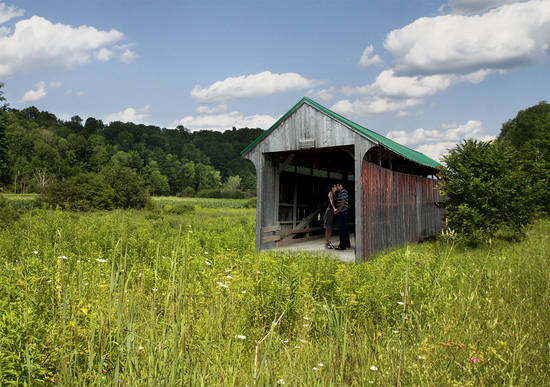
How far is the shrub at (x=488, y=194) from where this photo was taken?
1109cm

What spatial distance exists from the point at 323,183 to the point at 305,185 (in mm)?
1528

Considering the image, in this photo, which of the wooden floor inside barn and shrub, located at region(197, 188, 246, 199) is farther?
shrub, located at region(197, 188, 246, 199)

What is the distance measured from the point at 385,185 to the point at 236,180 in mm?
98179

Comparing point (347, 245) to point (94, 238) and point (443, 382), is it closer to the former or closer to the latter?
point (94, 238)

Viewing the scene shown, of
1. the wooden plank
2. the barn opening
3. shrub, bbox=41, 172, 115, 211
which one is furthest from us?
shrub, bbox=41, 172, 115, 211

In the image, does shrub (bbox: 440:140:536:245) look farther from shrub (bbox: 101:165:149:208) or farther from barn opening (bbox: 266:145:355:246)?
shrub (bbox: 101:165:149:208)

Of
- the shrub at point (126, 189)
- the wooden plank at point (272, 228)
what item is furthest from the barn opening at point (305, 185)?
the shrub at point (126, 189)

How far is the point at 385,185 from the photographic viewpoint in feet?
34.9

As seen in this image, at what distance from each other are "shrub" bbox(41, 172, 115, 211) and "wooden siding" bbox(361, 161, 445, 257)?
831 inches

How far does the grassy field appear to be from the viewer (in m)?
1.80

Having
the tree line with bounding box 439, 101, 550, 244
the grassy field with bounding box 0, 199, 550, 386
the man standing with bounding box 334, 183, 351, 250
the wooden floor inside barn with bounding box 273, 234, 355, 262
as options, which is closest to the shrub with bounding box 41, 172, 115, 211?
the grassy field with bounding box 0, 199, 550, 386

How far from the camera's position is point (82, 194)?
25453 millimetres

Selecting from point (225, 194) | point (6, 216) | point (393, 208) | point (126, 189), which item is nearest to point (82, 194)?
point (126, 189)

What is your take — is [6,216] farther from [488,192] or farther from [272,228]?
[488,192]
